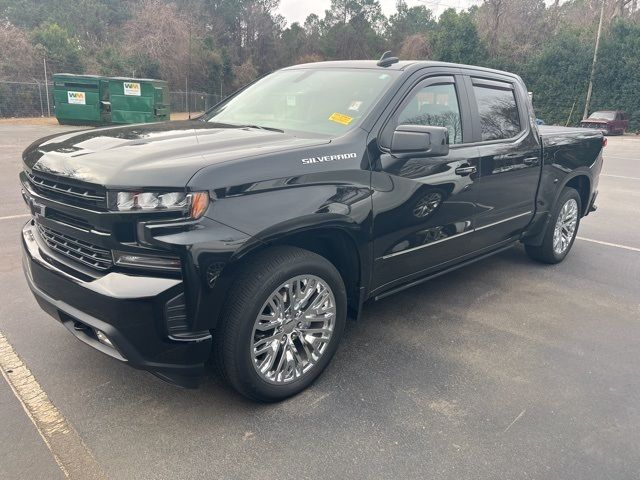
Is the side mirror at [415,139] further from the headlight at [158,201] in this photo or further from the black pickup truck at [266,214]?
the headlight at [158,201]

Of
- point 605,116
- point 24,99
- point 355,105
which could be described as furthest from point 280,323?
point 605,116

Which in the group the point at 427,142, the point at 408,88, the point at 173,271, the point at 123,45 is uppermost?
the point at 123,45

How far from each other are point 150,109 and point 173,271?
2013 centimetres

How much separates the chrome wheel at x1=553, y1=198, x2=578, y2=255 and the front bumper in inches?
168

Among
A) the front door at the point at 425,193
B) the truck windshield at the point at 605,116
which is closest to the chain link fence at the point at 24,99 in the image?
the front door at the point at 425,193

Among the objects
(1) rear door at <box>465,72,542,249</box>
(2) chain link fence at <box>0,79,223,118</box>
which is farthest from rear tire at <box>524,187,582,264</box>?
(2) chain link fence at <box>0,79,223,118</box>

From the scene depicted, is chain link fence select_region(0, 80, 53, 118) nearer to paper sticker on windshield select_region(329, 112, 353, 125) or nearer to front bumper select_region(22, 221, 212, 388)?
paper sticker on windshield select_region(329, 112, 353, 125)

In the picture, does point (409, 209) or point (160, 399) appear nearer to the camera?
point (160, 399)

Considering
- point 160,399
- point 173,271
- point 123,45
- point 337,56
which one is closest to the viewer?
point 173,271

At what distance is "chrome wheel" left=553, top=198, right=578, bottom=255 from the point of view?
5590 mm

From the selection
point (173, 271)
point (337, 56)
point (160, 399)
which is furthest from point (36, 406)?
point (337, 56)

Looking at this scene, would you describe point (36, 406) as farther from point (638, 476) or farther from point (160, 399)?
point (638, 476)

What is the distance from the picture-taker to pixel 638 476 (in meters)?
2.56

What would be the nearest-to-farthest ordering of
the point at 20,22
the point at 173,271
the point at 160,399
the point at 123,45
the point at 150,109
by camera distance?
the point at 173,271 < the point at 160,399 < the point at 150,109 < the point at 123,45 < the point at 20,22
